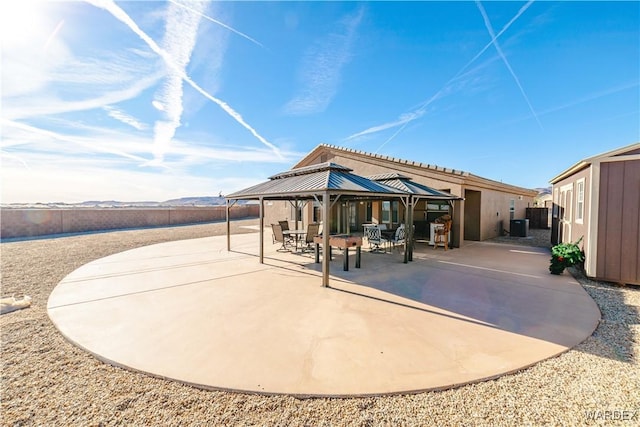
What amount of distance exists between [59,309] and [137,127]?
11408 millimetres

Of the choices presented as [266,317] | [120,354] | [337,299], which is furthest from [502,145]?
[120,354]

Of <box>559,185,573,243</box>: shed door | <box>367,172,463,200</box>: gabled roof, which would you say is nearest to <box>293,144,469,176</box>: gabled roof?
<box>367,172,463,200</box>: gabled roof

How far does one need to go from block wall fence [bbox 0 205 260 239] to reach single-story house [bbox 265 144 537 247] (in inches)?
585

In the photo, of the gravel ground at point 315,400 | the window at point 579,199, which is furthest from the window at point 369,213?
the gravel ground at point 315,400

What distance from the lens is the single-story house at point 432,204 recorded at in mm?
10742

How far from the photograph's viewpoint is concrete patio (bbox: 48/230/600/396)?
2678mm

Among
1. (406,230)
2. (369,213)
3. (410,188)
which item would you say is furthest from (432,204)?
(406,230)

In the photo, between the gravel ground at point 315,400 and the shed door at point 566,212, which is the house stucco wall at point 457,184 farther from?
the gravel ground at point 315,400

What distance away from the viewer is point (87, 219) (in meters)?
19.2

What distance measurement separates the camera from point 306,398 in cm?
233

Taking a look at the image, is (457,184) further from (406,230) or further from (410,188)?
(406,230)

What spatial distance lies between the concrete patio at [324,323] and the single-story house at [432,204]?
458cm

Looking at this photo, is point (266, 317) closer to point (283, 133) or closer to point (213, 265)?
point (213, 265)

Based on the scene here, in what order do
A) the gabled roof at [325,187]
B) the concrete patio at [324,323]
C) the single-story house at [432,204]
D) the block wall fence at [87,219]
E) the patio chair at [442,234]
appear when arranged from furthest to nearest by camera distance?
the block wall fence at [87,219], the single-story house at [432,204], the patio chair at [442,234], the gabled roof at [325,187], the concrete patio at [324,323]
